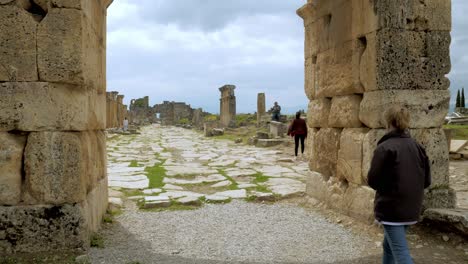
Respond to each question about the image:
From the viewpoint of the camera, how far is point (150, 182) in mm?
8977

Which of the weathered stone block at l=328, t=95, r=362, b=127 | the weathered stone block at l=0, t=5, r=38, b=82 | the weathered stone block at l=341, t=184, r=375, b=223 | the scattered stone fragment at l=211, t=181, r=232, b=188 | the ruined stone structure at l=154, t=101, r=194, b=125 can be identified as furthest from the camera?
the ruined stone structure at l=154, t=101, r=194, b=125

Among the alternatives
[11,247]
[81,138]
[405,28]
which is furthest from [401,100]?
[11,247]

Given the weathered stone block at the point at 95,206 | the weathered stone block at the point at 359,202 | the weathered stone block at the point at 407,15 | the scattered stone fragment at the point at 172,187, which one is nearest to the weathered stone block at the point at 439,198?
the weathered stone block at the point at 359,202

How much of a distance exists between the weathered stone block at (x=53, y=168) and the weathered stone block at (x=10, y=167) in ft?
0.31

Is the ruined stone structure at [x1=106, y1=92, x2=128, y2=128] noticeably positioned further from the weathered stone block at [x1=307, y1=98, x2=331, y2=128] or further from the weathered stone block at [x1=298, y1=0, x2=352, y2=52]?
the weathered stone block at [x1=307, y1=98, x2=331, y2=128]

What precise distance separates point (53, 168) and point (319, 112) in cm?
450

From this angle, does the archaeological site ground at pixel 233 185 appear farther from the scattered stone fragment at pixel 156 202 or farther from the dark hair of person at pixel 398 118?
the dark hair of person at pixel 398 118

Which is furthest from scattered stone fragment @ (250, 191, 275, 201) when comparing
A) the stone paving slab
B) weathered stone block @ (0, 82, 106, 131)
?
weathered stone block @ (0, 82, 106, 131)

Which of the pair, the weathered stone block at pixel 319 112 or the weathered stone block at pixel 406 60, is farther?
the weathered stone block at pixel 319 112

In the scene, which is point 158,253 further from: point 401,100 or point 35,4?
point 401,100

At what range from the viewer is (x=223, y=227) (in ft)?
19.2

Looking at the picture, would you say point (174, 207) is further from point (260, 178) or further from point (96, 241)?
Answer: point (260, 178)

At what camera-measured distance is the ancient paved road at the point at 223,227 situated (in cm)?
469

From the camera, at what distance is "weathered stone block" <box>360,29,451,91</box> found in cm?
548
